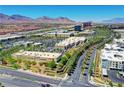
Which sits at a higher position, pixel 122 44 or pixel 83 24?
pixel 83 24

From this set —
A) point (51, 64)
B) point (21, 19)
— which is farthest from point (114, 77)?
point (21, 19)

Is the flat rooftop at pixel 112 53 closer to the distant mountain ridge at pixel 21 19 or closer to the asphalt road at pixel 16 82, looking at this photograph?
the distant mountain ridge at pixel 21 19

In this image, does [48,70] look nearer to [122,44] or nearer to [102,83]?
[102,83]

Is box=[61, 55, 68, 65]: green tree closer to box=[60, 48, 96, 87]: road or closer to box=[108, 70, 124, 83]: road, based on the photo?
box=[60, 48, 96, 87]: road

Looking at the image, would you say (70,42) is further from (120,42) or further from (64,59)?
(120,42)

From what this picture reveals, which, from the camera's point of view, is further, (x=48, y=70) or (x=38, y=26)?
(x=38, y=26)
